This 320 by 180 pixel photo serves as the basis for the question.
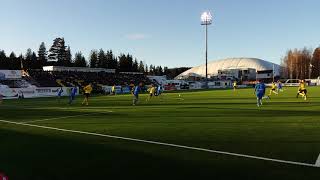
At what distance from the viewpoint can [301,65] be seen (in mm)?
192875

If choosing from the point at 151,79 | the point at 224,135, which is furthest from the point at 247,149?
the point at 151,79

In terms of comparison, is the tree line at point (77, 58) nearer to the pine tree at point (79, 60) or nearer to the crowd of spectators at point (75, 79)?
the pine tree at point (79, 60)

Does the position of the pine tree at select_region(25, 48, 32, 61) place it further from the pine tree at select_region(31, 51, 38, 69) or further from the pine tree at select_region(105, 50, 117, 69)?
the pine tree at select_region(105, 50, 117, 69)

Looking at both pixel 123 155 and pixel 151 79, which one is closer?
pixel 123 155

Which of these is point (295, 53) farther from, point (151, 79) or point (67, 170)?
point (67, 170)

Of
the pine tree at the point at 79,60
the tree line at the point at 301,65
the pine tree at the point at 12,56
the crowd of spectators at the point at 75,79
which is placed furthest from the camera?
the tree line at the point at 301,65

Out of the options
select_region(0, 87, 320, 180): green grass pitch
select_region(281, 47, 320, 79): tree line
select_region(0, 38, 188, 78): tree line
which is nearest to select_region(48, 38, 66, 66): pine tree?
select_region(0, 38, 188, 78): tree line

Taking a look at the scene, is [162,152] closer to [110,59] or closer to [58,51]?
[110,59]

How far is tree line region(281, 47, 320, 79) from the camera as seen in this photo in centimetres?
19025

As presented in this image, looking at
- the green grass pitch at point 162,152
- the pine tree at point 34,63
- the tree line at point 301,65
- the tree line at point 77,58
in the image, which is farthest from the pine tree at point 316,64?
the green grass pitch at point 162,152

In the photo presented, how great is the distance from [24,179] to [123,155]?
127 inches

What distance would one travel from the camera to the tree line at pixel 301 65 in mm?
190250

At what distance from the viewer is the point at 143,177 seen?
946 cm

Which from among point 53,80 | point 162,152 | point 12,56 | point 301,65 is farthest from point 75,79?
point 301,65
